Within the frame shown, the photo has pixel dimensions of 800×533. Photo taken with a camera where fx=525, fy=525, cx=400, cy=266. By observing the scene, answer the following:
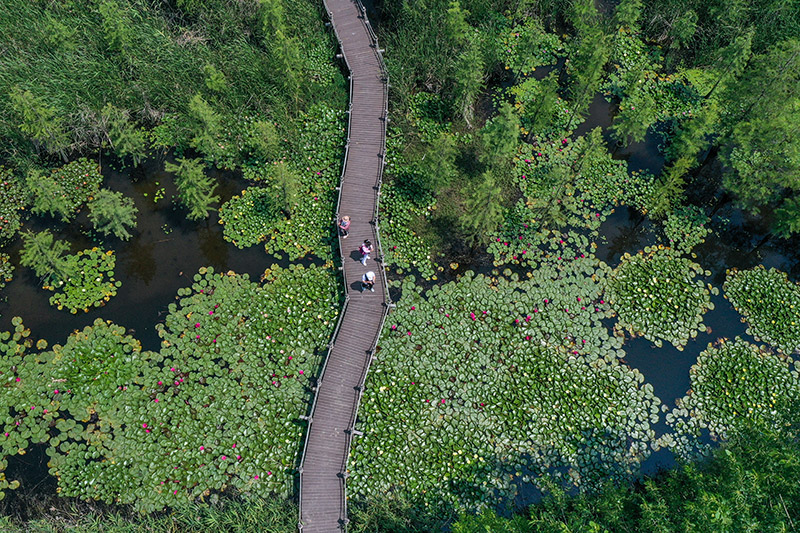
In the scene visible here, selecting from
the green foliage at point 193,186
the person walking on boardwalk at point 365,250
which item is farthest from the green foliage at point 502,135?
the green foliage at point 193,186

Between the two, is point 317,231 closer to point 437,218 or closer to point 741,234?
point 437,218

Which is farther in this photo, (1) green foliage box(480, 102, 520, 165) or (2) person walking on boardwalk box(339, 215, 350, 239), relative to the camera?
(1) green foliage box(480, 102, 520, 165)

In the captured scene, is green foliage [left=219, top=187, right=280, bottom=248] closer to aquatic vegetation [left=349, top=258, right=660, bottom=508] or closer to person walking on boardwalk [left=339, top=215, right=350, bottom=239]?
person walking on boardwalk [left=339, top=215, right=350, bottom=239]

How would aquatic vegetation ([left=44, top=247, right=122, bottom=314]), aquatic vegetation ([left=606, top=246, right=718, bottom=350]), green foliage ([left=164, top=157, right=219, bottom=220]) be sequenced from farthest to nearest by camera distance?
1. aquatic vegetation ([left=606, top=246, right=718, bottom=350])
2. green foliage ([left=164, top=157, right=219, bottom=220])
3. aquatic vegetation ([left=44, top=247, right=122, bottom=314])

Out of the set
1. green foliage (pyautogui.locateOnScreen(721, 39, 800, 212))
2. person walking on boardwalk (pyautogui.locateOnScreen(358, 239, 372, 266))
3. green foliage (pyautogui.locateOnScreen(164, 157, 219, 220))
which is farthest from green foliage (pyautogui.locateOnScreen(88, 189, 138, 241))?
green foliage (pyautogui.locateOnScreen(721, 39, 800, 212))

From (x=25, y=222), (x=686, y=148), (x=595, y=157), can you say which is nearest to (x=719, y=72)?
(x=686, y=148)
